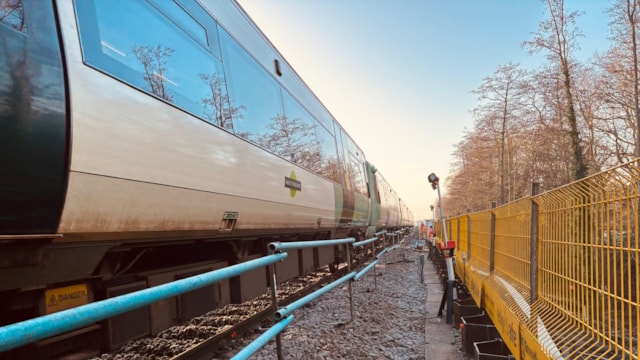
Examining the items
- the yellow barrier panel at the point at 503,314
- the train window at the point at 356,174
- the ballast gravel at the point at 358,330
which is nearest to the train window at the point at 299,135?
the ballast gravel at the point at 358,330

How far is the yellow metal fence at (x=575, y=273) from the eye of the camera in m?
1.78

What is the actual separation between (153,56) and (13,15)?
1172mm

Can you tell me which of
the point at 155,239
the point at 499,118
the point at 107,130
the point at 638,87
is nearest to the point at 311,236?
the point at 155,239

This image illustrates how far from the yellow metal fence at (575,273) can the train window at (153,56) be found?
2794 mm

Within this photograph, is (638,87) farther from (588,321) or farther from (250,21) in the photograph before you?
(588,321)

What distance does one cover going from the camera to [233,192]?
3.88 meters

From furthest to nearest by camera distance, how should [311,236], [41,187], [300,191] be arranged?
[311,236] < [300,191] < [41,187]

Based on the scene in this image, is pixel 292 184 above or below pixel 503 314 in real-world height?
above

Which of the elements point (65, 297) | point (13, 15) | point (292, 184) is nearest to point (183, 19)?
point (13, 15)

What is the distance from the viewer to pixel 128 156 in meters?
2.58

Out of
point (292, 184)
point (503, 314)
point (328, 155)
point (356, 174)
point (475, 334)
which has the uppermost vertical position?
point (328, 155)

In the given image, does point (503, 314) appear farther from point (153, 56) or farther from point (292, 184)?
point (153, 56)

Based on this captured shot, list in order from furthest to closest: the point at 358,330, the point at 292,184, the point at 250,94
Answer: the point at 292,184, the point at 358,330, the point at 250,94

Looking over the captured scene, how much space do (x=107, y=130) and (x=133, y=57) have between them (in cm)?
73
